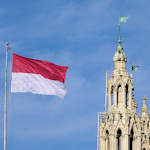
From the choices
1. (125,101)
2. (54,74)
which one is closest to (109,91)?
(125,101)

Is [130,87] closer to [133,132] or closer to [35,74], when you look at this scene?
[133,132]

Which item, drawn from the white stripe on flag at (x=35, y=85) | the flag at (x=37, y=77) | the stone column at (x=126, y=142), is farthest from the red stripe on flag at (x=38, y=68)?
the stone column at (x=126, y=142)

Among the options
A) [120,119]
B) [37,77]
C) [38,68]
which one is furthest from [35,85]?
[120,119]

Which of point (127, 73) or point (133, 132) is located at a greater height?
point (127, 73)

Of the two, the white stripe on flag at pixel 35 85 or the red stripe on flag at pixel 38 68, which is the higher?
the red stripe on flag at pixel 38 68

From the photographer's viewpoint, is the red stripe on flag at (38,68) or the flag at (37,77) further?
the red stripe on flag at (38,68)

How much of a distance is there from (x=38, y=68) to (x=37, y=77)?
804 mm

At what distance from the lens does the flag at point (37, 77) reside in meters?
62.3

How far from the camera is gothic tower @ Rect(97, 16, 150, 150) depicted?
329ft

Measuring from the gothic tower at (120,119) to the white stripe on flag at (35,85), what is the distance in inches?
1433

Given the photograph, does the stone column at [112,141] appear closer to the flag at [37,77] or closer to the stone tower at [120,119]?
the stone tower at [120,119]

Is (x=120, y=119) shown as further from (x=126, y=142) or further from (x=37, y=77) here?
(x=37, y=77)

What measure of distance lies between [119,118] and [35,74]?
38.7 meters

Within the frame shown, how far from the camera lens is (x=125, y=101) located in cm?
10250
